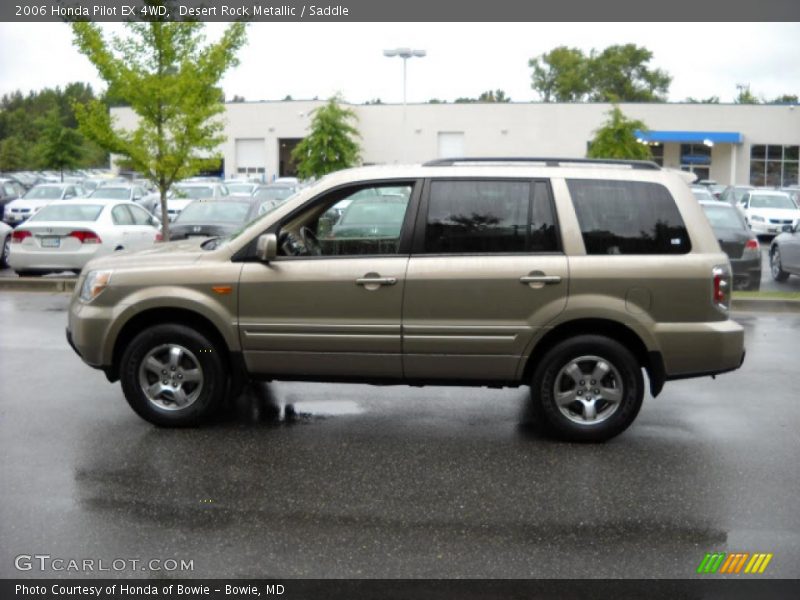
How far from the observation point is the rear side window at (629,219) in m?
6.94

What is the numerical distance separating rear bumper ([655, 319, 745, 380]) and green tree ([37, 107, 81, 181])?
172 ft

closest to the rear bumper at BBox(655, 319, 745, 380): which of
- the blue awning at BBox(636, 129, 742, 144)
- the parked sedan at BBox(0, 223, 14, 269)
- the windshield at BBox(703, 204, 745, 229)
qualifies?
the windshield at BBox(703, 204, 745, 229)

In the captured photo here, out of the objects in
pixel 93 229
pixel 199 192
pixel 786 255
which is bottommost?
pixel 786 255

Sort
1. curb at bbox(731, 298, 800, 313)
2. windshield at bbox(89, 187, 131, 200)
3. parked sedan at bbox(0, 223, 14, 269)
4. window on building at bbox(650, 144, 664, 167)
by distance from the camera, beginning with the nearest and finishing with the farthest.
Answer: curb at bbox(731, 298, 800, 313) < parked sedan at bbox(0, 223, 14, 269) < windshield at bbox(89, 187, 131, 200) < window on building at bbox(650, 144, 664, 167)

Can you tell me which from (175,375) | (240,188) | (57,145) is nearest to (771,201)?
(240,188)

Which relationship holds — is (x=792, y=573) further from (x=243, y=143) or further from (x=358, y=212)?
(x=243, y=143)

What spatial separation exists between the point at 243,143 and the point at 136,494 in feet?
203

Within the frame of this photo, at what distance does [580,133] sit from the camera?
6000 cm

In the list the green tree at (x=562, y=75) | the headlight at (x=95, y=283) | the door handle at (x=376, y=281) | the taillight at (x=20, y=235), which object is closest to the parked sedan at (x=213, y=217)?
the taillight at (x=20, y=235)

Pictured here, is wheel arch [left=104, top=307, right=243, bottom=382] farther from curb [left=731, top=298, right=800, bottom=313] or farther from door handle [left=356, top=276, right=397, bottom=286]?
curb [left=731, top=298, right=800, bottom=313]

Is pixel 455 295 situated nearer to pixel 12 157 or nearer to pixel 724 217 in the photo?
pixel 724 217

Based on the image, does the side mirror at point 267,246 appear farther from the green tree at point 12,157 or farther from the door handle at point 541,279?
the green tree at point 12,157

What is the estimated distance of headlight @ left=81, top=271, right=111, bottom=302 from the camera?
7258 mm

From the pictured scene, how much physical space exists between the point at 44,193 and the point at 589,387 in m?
29.4
